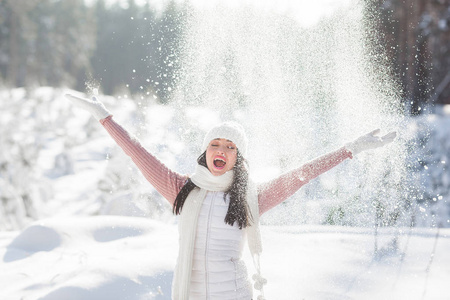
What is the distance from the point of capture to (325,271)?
117 inches

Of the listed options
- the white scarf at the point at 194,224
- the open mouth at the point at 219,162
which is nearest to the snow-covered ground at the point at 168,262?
the white scarf at the point at 194,224

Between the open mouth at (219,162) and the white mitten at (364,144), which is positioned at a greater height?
the white mitten at (364,144)

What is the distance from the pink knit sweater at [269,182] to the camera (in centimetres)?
201

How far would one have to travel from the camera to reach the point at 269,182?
6.73 feet

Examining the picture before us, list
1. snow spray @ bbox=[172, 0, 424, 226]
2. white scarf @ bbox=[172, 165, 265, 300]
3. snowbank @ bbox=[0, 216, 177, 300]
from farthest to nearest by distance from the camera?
snow spray @ bbox=[172, 0, 424, 226] < snowbank @ bbox=[0, 216, 177, 300] < white scarf @ bbox=[172, 165, 265, 300]

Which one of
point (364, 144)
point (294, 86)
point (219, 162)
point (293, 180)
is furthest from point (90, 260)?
point (294, 86)

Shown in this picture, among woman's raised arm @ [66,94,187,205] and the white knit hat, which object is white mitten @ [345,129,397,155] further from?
woman's raised arm @ [66,94,187,205]

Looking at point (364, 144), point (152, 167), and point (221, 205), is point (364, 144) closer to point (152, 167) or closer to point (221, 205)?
point (221, 205)

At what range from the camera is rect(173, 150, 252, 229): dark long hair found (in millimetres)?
Result: 1853

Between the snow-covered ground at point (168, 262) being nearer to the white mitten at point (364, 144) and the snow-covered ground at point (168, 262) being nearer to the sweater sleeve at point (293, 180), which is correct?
the sweater sleeve at point (293, 180)

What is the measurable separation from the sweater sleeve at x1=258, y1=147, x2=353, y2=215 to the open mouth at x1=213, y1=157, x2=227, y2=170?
0.25m

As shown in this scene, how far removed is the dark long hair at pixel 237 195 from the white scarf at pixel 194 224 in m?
0.02

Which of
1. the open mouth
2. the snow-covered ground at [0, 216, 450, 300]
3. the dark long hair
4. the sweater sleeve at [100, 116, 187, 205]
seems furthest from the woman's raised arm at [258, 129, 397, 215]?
the snow-covered ground at [0, 216, 450, 300]

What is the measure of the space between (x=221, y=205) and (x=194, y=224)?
0.48 ft
